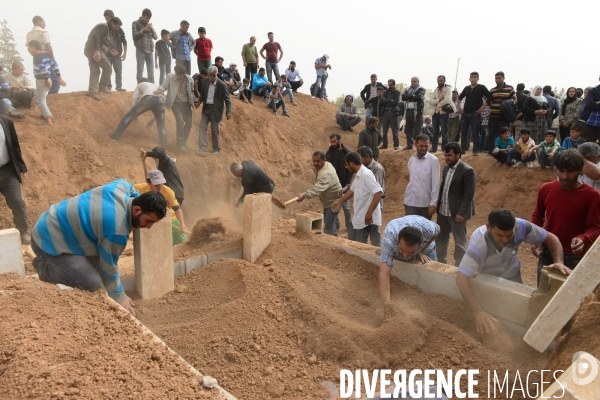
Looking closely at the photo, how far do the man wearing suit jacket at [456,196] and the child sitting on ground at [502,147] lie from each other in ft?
15.1

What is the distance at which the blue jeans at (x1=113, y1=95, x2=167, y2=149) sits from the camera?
8781 mm

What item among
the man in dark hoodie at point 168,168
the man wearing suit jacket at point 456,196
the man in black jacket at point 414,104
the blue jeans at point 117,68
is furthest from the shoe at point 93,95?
the man wearing suit jacket at point 456,196

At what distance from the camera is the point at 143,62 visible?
10188 mm

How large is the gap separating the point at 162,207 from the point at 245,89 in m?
10.3

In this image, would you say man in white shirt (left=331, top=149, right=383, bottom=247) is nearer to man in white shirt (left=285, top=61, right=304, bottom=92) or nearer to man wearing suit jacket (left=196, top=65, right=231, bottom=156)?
man wearing suit jacket (left=196, top=65, right=231, bottom=156)

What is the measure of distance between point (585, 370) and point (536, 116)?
860 centimetres

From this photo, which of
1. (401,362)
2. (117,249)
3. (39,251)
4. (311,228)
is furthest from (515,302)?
(39,251)

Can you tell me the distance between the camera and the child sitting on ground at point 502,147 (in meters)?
9.68

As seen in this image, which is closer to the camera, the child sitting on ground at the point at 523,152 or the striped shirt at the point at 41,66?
the striped shirt at the point at 41,66

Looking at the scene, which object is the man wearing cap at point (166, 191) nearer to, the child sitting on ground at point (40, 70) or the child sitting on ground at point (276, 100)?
the child sitting on ground at point (40, 70)

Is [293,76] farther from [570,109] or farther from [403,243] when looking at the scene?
[403,243]

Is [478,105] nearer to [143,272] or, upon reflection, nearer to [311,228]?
[311,228]

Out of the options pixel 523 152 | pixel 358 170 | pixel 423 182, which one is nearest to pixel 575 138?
pixel 523 152

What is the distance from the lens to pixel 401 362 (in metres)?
3.57
